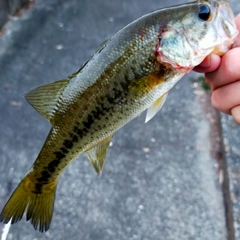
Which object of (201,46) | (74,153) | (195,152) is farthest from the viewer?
(195,152)

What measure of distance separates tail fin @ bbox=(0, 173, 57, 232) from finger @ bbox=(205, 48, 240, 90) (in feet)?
2.71

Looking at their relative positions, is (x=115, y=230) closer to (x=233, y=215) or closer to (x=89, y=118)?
(x=233, y=215)

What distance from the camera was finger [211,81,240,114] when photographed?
1802 mm

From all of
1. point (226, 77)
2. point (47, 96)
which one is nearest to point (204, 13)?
point (226, 77)

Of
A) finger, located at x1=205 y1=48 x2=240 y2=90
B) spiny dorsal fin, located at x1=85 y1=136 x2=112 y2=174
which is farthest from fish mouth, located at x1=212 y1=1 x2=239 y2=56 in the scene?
spiny dorsal fin, located at x1=85 y1=136 x2=112 y2=174

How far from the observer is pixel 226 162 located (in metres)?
3.40

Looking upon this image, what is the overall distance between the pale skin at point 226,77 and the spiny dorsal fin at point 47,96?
0.56 m

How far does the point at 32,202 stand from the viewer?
1848mm

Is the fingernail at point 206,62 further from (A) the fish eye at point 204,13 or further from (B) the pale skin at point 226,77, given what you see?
(A) the fish eye at point 204,13

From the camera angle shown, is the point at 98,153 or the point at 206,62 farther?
the point at 98,153

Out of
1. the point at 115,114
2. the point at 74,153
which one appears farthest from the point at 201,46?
the point at 74,153

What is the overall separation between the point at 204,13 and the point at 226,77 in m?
0.32

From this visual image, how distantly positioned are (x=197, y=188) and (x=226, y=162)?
0.31m

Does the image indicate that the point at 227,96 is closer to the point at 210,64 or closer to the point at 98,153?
the point at 210,64
